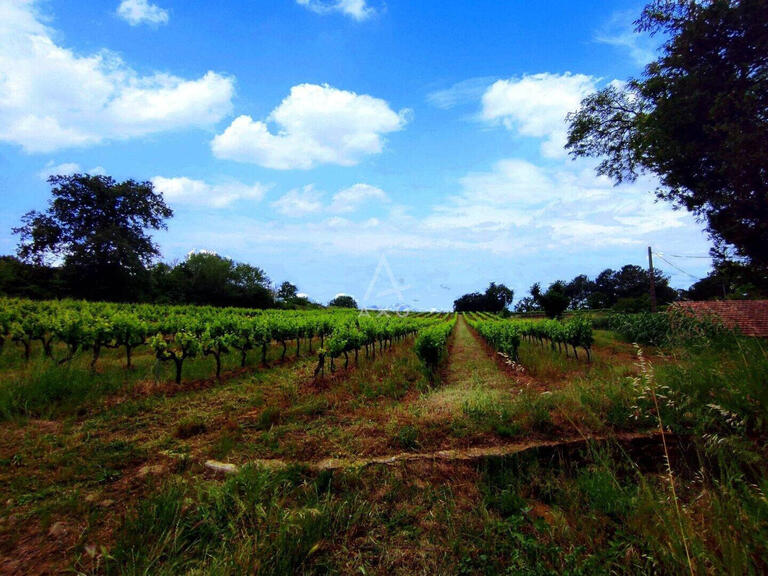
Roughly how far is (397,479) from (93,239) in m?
39.5

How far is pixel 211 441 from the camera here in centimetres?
454

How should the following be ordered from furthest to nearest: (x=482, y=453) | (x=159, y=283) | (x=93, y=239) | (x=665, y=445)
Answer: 1. (x=159, y=283)
2. (x=93, y=239)
3. (x=482, y=453)
4. (x=665, y=445)

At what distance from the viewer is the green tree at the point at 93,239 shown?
3058 centimetres

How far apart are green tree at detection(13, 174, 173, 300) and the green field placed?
32.1 meters

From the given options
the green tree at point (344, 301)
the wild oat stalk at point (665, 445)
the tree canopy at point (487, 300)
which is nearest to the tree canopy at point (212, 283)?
the green tree at point (344, 301)

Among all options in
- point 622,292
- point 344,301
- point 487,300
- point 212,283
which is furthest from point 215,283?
point 622,292

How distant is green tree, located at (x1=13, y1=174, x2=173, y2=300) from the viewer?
30578 mm

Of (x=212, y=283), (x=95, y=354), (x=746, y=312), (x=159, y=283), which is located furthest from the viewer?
(x=212, y=283)

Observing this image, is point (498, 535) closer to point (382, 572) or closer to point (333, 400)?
point (382, 572)

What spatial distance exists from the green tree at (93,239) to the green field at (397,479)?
3206 centimetres

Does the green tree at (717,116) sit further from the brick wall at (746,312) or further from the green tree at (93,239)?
the green tree at (93,239)

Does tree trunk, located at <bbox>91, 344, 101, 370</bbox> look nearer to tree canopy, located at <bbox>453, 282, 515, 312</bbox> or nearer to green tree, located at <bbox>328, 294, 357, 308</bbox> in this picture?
green tree, located at <bbox>328, 294, 357, 308</bbox>

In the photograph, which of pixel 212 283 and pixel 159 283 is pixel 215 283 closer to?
pixel 212 283

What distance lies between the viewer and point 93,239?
99.9 feet
